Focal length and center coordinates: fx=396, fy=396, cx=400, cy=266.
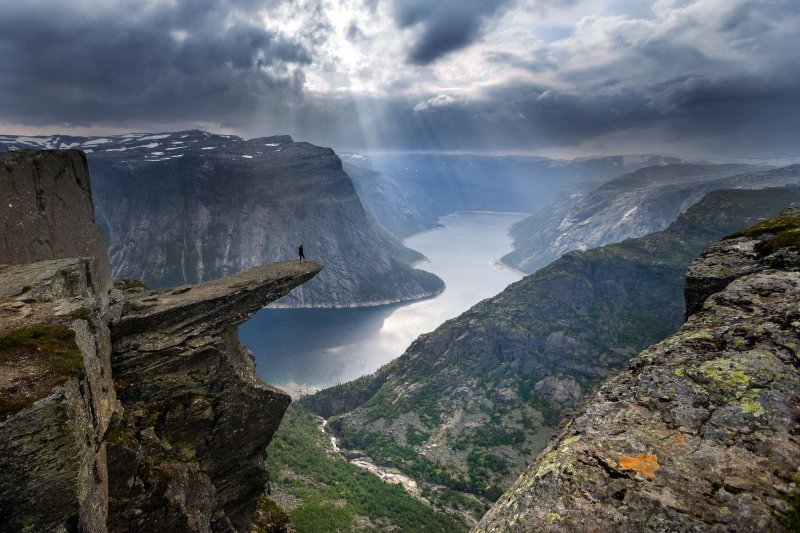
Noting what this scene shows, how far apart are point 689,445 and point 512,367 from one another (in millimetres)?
129893

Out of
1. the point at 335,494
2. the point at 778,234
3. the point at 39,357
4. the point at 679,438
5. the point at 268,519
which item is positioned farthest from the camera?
the point at 335,494

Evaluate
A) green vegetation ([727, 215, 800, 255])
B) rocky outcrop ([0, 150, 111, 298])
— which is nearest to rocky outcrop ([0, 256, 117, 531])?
rocky outcrop ([0, 150, 111, 298])

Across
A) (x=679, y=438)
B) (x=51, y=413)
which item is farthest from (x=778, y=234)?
(x=51, y=413)

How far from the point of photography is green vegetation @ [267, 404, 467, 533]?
58.2 meters

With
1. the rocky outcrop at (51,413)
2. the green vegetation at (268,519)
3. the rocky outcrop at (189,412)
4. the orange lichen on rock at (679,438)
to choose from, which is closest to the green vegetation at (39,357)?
the rocky outcrop at (51,413)

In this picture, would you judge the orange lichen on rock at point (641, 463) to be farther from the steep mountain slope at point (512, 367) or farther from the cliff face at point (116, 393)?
the steep mountain slope at point (512, 367)

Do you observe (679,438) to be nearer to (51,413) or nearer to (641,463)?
(641,463)

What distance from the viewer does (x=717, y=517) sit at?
5.88m

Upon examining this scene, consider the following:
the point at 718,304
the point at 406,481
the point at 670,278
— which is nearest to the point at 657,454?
the point at 718,304

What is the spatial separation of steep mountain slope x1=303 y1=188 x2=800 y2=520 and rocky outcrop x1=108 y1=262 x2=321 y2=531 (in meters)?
70.8

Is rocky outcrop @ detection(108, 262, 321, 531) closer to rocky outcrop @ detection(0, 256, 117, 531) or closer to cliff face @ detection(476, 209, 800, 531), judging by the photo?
rocky outcrop @ detection(0, 256, 117, 531)

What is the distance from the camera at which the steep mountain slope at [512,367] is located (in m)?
100

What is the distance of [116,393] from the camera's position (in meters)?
19.6

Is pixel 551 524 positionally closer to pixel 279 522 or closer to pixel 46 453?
pixel 46 453
